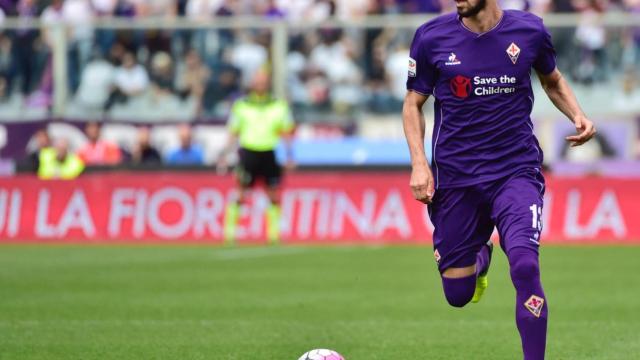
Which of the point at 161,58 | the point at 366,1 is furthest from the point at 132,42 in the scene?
the point at 366,1

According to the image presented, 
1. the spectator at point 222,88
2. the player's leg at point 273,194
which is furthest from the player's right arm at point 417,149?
the spectator at point 222,88

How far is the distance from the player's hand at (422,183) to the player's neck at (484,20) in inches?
34.7

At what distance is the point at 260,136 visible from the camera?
886 inches

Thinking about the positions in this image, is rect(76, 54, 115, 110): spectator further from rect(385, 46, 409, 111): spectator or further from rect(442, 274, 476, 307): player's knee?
rect(442, 274, 476, 307): player's knee

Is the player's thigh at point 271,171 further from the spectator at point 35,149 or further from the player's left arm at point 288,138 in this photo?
the spectator at point 35,149

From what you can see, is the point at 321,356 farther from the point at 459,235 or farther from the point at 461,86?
the point at 461,86

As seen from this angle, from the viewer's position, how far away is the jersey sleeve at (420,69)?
8.42 m

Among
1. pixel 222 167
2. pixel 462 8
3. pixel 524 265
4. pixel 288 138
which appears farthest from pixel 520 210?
pixel 222 167

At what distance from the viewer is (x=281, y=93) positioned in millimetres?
25156

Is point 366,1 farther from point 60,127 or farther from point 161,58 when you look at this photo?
point 60,127

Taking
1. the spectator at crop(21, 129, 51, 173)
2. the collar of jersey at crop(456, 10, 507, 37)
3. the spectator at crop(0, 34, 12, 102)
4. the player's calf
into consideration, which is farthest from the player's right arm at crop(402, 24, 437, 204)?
the spectator at crop(0, 34, 12, 102)

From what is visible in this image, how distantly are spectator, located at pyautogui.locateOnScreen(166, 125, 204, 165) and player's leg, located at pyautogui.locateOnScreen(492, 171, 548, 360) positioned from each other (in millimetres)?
15922

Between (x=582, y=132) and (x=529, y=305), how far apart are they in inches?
44.4

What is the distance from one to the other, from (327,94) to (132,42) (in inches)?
146
